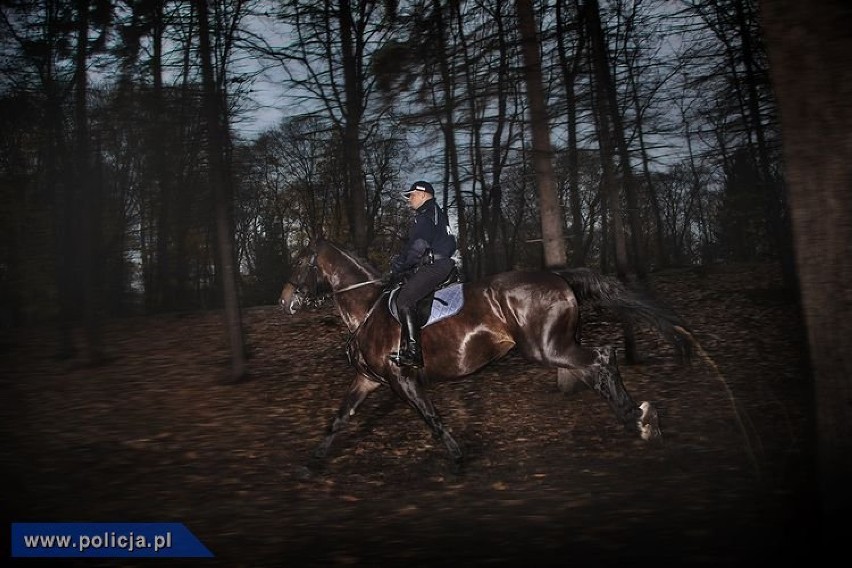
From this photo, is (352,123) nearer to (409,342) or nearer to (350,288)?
(350,288)

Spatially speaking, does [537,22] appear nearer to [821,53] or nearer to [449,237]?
[449,237]

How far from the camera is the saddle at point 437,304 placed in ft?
22.0

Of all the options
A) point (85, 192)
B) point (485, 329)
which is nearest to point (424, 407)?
point (485, 329)

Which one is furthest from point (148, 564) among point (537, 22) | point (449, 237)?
A: point (537, 22)

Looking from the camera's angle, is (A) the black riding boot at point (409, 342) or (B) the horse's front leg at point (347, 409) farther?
(B) the horse's front leg at point (347, 409)

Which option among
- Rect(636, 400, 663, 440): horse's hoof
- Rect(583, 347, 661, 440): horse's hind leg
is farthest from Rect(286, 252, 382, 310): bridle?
Rect(636, 400, 663, 440): horse's hoof

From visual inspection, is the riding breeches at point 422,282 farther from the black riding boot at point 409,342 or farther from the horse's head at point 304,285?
the horse's head at point 304,285

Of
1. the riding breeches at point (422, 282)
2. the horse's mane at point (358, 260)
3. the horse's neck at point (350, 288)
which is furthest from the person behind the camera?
the horse's mane at point (358, 260)

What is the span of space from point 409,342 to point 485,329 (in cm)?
95

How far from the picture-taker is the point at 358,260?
720cm

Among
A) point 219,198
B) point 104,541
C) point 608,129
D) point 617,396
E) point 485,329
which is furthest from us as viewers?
point 219,198

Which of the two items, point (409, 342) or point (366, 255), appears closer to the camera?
point (409, 342)

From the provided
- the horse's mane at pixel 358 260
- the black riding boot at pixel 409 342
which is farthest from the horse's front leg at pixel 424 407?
the horse's mane at pixel 358 260

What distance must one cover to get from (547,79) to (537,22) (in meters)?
1.04
